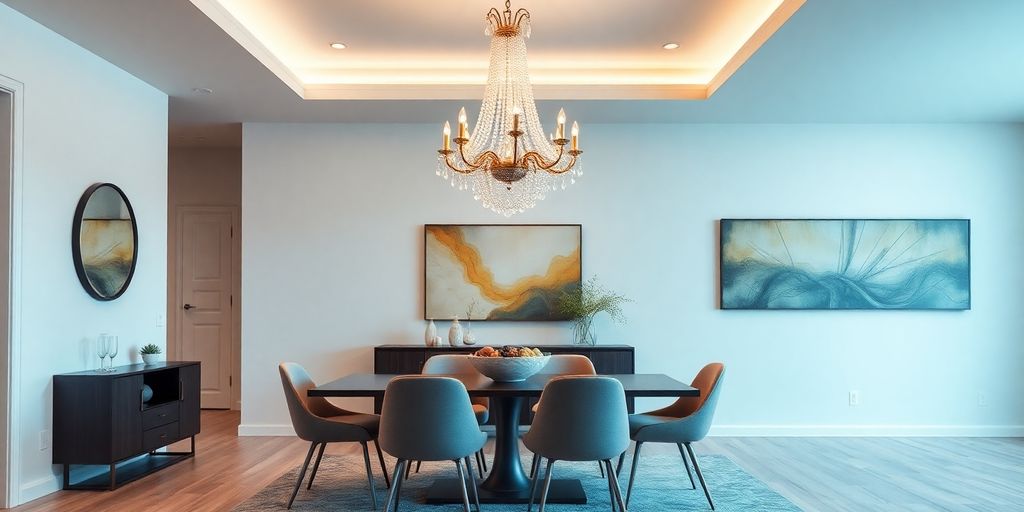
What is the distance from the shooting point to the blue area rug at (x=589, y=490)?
152 inches

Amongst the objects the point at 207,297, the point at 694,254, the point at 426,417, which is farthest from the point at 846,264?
the point at 207,297

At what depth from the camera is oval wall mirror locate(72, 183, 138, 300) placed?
441 centimetres

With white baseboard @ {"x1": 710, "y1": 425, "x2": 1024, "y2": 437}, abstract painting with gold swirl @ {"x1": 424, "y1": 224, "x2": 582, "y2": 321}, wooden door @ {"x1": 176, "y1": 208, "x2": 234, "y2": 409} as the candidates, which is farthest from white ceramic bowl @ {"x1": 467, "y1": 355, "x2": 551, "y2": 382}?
wooden door @ {"x1": 176, "y1": 208, "x2": 234, "y2": 409}

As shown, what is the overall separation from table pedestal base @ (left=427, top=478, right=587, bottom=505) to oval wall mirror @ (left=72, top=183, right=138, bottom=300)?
2.41m

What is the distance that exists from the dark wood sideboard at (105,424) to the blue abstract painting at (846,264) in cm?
430

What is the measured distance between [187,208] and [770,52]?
19.0 feet

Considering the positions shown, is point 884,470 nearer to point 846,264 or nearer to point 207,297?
point 846,264

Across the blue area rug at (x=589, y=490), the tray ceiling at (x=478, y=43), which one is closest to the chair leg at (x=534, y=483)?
the blue area rug at (x=589, y=490)

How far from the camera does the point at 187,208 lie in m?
7.49

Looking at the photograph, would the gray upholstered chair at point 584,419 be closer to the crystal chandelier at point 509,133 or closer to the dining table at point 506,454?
the dining table at point 506,454

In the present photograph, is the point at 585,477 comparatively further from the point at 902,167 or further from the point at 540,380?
the point at 902,167

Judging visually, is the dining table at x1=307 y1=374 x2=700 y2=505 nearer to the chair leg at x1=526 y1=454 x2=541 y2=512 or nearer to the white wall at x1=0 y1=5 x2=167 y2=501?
the chair leg at x1=526 y1=454 x2=541 y2=512

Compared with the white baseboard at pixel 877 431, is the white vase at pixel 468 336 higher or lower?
higher

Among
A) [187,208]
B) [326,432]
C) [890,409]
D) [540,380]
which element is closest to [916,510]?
[540,380]
